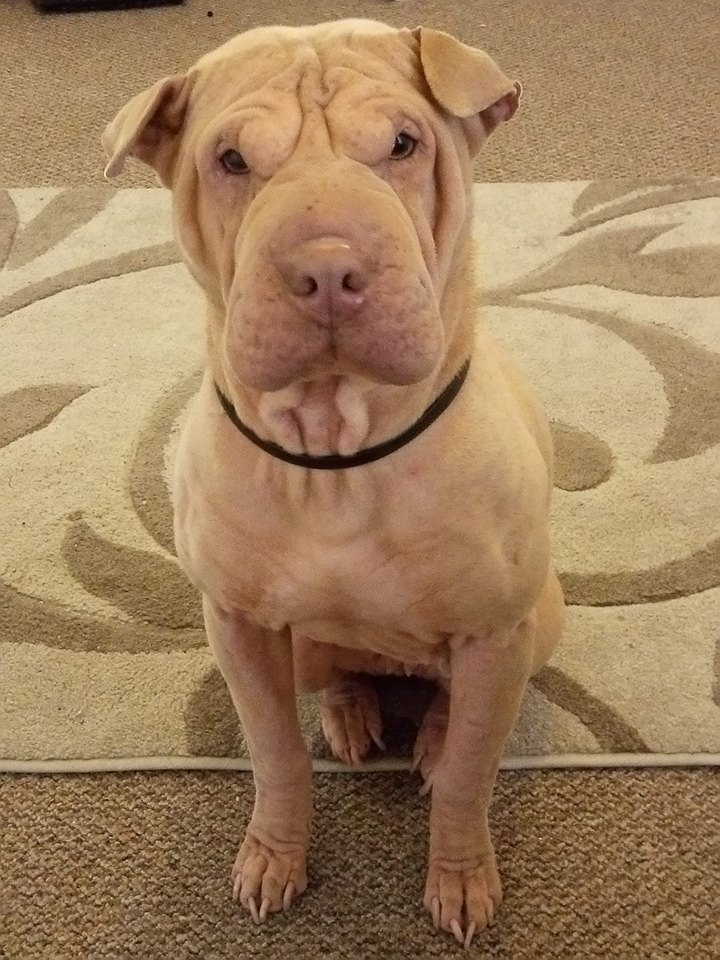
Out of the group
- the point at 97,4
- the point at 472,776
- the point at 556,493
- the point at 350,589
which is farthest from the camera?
the point at 97,4

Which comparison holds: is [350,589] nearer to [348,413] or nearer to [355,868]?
[348,413]

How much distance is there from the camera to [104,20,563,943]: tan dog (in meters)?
0.76

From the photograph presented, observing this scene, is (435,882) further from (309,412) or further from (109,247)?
(109,247)

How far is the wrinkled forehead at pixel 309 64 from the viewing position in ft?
2.67

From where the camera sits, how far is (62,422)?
1.68 m

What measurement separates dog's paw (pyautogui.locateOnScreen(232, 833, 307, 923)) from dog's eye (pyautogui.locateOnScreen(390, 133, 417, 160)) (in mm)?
700

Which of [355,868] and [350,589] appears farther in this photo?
[355,868]

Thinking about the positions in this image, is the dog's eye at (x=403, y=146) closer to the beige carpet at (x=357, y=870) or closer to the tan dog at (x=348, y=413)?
the tan dog at (x=348, y=413)

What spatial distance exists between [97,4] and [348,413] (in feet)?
8.30

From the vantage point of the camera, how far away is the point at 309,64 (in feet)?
2.69

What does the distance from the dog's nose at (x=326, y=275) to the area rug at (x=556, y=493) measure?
2.21ft

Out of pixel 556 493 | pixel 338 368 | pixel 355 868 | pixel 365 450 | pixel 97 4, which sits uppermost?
pixel 338 368

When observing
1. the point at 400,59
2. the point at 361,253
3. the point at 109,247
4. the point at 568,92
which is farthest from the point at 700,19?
the point at 361,253

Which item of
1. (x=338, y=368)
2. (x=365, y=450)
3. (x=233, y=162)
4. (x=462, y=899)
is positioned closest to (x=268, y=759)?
(x=462, y=899)
